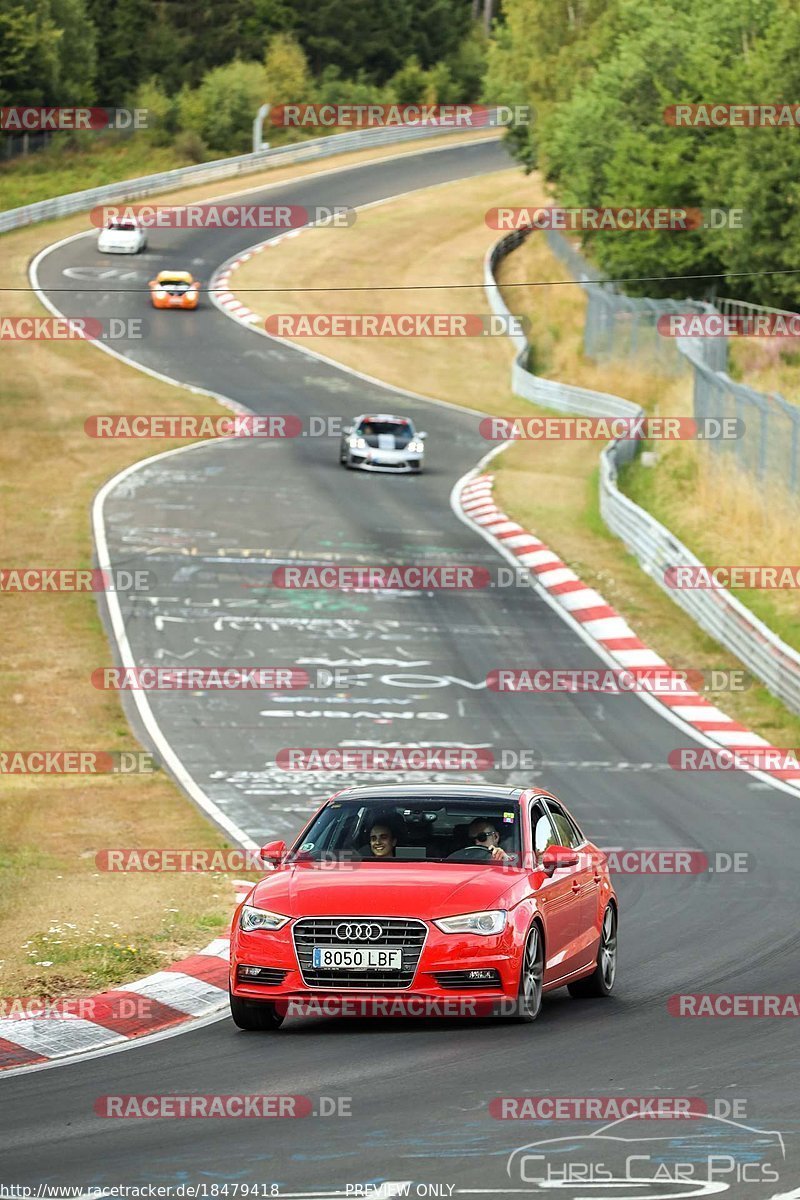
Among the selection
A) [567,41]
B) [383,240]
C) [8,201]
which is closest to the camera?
[567,41]

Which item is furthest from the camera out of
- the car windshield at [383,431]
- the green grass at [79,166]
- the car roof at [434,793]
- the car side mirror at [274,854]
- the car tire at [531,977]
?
the green grass at [79,166]

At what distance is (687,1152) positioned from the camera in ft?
25.0

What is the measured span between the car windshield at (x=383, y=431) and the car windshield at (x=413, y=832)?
30.6 metres

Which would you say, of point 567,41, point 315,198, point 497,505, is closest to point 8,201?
point 315,198

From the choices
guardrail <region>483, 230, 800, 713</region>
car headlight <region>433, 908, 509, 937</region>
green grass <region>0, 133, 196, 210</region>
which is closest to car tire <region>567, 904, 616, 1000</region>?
car headlight <region>433, 908, 509, 937</region>

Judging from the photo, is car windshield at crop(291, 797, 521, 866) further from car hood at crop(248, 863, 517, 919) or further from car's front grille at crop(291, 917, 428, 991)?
car's front grille at crop(291, 917, 428, 991)

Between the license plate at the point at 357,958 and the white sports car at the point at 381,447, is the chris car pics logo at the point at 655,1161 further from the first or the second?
the white sports car at the point at 381,447

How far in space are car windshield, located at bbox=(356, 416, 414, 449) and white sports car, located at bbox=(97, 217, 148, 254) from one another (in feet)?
100

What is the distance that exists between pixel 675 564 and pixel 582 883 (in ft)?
65.4

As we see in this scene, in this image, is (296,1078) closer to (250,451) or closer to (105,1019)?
(105,1019)

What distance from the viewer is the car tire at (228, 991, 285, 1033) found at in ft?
34.5

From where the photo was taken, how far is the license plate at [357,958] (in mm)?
10258

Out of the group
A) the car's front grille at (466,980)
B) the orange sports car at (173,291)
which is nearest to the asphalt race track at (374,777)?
the car's front grille at (466,980)

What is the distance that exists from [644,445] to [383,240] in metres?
36.8
